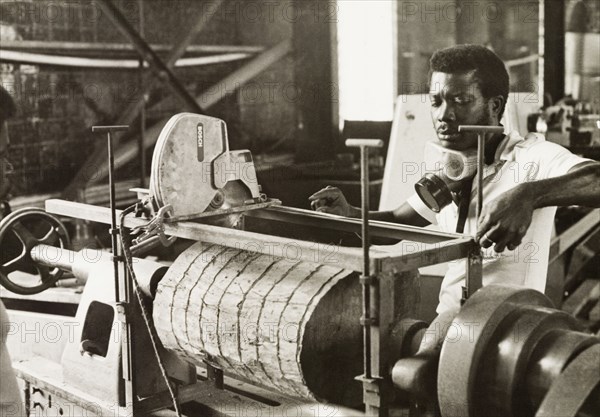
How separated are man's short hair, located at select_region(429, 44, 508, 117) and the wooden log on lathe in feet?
2.49

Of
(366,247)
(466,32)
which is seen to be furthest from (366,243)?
(466,32)

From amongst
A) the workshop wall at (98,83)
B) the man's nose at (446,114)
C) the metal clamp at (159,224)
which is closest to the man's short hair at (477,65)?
the man's nose at (446,114)

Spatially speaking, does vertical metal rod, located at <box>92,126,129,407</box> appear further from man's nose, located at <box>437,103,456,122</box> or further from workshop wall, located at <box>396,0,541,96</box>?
workshop wall, located at <box>396,0,541,96</box>

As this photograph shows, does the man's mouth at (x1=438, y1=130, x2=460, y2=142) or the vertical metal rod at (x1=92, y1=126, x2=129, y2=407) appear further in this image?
the vertical metal rod at (x1=92, y1=126, x2=129, y2=407)

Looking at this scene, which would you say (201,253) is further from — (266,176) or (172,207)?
(266,176)

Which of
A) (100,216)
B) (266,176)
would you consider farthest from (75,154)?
(100,216)

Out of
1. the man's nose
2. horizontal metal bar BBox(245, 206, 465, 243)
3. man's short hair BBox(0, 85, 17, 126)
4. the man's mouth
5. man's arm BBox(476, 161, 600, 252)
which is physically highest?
man's short hair BBox(0, 85, 17, 126)

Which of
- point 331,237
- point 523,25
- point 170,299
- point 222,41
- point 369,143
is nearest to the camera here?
point 369,143

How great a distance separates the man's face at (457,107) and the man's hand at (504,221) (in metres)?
0.43

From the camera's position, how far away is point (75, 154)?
5.94 metres

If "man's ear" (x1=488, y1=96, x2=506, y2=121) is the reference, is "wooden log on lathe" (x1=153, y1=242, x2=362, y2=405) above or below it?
below

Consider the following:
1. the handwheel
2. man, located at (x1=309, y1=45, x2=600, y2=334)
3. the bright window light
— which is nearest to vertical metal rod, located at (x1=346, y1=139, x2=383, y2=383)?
man, located at (x1=309, y1=45, x2=600, y2=334)

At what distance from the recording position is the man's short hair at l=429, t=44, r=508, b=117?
239 cm

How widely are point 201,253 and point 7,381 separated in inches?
26.8
